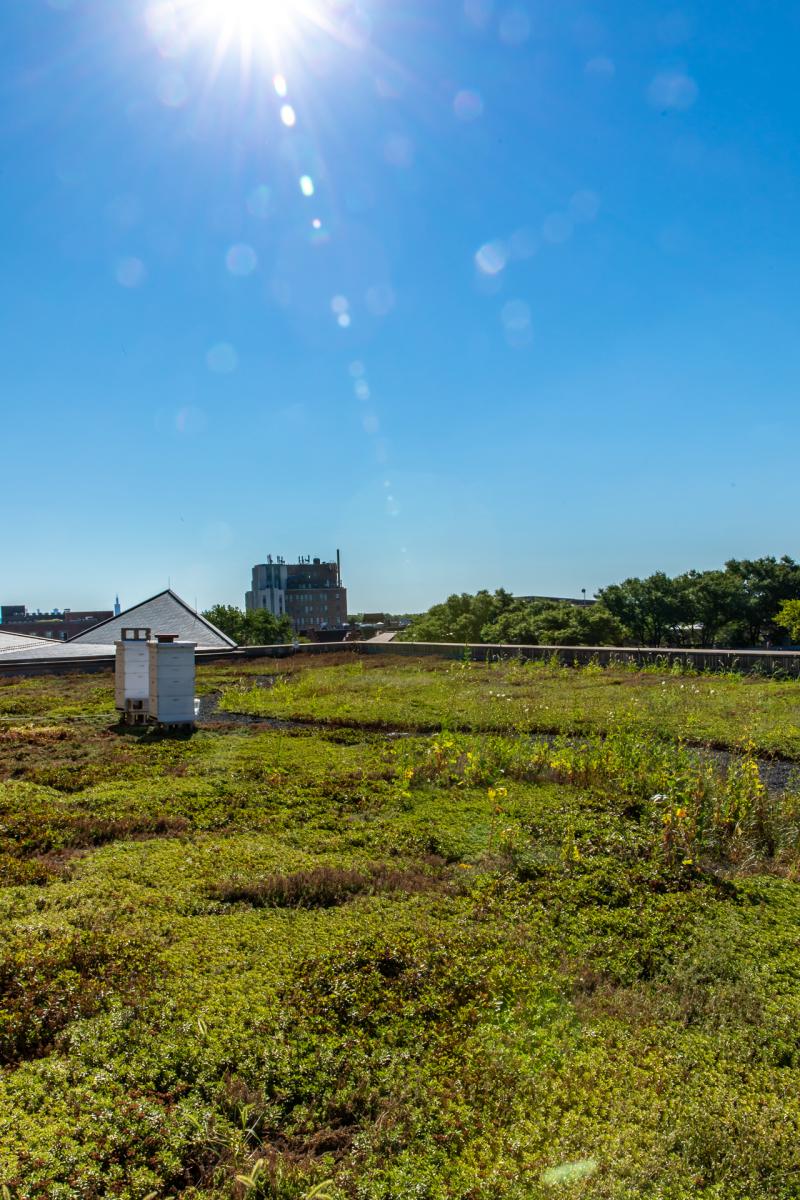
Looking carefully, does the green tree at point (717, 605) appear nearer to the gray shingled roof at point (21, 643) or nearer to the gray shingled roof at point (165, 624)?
the gray shingled roof at point (165, 624)

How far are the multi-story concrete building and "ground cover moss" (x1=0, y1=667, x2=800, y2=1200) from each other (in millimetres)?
104162

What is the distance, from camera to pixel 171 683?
1238 centimetres

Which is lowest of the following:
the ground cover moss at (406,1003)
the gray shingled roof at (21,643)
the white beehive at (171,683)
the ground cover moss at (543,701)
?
the ground cover moss at (406,1003)

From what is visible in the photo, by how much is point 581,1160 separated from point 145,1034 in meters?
1.92

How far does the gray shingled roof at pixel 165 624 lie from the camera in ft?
85.7

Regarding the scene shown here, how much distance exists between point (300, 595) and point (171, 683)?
9940cm

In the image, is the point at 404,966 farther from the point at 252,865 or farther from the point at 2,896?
the point at 2,896

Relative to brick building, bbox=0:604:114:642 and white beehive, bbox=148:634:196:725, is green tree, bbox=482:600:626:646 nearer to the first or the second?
white beehive, bbox=148:634:196:725

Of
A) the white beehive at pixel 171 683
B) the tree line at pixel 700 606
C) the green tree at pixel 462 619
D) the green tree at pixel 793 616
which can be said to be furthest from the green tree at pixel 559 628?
the white beehive at pixel 171 683

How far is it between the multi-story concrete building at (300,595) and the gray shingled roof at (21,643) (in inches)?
3122

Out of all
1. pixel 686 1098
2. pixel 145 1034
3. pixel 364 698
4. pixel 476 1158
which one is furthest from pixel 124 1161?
pixel 364 698

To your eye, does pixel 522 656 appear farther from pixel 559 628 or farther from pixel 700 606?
pixel 700 606

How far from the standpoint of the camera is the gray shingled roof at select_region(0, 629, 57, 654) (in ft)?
86.8

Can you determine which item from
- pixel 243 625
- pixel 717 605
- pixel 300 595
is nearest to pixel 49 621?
pixel 300 595
